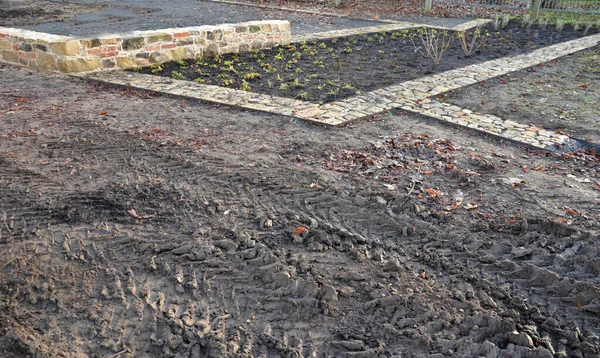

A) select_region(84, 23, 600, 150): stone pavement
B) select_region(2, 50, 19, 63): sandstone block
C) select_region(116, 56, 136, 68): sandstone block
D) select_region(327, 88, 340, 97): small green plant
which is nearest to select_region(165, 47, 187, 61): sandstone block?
select_region(116, 56, 136, 68): sandstone block

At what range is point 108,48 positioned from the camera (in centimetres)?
883

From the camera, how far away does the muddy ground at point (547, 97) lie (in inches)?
282

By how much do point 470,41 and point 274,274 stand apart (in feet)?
34.7

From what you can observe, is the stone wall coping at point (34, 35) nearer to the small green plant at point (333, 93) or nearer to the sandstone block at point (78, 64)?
the sandstone block at point (78, 64)

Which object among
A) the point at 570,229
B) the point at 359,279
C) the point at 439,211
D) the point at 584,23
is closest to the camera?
the point at 359,279

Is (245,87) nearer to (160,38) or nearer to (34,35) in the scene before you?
(160,38)

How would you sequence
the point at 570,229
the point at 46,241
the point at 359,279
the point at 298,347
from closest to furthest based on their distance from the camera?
1. the point at 298,347
2. the point at 359,279
3. the point at 46,241
4. the point at 570,229

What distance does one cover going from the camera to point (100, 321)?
3.28 m

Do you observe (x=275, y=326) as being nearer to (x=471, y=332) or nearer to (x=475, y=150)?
(x=471, y=332)

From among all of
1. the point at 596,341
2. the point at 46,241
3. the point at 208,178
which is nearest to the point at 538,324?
the point at 596,341

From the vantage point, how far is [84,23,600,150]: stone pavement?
6758 millimetres

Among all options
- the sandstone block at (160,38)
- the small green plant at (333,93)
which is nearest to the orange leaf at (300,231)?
the small green plant at (333,93)

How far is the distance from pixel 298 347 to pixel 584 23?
1518 cm

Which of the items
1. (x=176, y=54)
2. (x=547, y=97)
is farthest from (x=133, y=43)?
(x=547, y=97)
